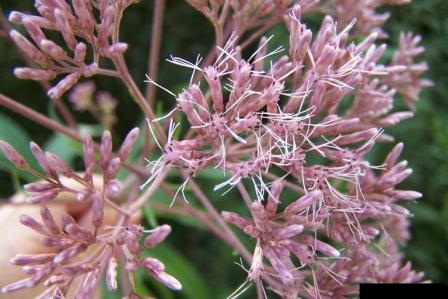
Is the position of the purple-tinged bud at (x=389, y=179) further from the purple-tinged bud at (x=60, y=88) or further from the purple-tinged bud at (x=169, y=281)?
the purple-tinged bud at (x=60, y=88)

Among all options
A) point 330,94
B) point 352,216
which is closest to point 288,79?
point 330,94

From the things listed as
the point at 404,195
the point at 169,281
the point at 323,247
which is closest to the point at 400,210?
the point at 404,195

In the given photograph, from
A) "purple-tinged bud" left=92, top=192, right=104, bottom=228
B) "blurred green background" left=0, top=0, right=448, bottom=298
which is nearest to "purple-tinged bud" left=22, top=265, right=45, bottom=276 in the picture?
"purple-tinged bud" left=92, top=192, right=104, bottom=228

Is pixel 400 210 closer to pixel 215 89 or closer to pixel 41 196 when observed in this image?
pixel 215 89

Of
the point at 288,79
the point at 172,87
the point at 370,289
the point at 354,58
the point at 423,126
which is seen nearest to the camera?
the point at 370,289

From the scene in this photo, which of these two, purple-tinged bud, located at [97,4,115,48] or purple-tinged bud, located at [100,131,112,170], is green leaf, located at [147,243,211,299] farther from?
purple-tinged bud, located at [97,4,115,48]

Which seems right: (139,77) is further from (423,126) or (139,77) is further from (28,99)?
(423,126)
